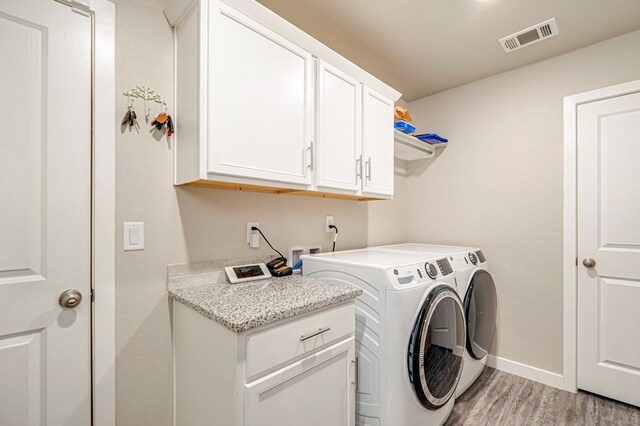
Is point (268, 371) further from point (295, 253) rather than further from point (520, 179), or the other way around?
point (520, 179)

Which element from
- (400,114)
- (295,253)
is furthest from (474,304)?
(400,114)

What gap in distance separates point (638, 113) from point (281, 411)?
9.10ft

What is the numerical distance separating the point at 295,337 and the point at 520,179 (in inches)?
90.1

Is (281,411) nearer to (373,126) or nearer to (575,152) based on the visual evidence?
(373,126)

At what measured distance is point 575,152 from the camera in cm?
214

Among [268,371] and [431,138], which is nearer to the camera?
[268,371]

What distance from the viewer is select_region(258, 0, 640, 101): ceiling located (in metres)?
1.69

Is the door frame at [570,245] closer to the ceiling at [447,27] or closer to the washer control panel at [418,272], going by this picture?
the ceiling at [447,27]

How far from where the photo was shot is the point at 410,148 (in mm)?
2600

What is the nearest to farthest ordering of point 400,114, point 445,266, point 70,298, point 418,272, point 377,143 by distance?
point 70,298, point 418,272, point 445,266, point 377,143, point 400,114

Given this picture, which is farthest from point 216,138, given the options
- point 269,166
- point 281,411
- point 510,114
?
point 510,114

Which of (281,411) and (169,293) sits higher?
(169,293)

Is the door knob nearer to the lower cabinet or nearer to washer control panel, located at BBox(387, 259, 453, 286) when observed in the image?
the lower cabinet

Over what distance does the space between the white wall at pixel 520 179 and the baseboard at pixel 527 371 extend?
4 cm
